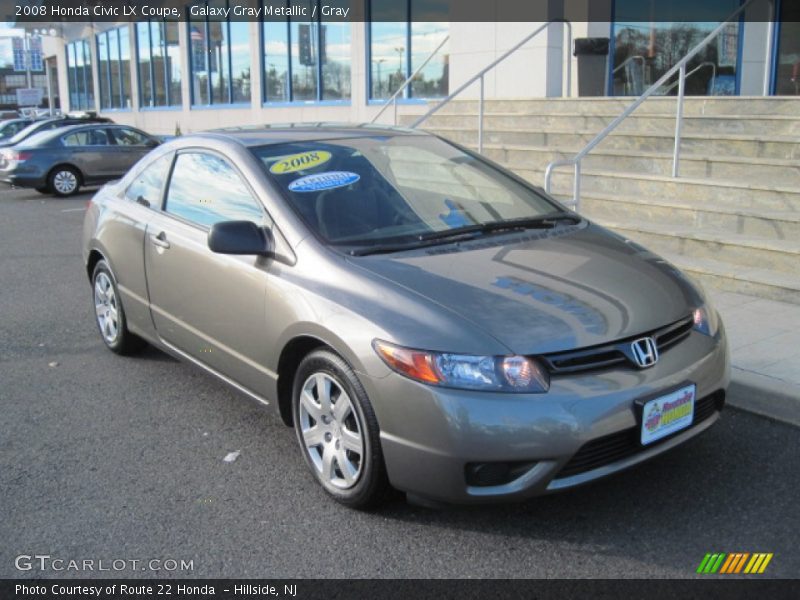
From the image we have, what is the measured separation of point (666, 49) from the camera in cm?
1277

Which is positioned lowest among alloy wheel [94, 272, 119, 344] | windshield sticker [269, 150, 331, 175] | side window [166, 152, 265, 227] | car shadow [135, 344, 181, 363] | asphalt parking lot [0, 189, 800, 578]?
asphalt parking lot [0, 189, 800, 578]

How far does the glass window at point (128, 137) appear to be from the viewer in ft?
58.3

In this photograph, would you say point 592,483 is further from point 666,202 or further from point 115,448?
point 666,202

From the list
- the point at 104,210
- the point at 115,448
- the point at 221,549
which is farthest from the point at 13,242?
the point at 221,549

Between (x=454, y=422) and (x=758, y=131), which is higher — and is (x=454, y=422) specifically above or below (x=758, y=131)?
below

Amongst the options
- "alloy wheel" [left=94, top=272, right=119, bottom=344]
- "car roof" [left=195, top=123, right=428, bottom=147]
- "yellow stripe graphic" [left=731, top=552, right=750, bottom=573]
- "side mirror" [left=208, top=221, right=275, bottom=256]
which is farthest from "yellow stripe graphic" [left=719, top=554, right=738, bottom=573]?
"alloy wheel" [left=94, top=272, right=119, bottom=344]

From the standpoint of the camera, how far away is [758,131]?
8.50 m

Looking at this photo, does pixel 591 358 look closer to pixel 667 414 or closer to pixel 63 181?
pixel 667 414

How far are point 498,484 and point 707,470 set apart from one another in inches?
49.5

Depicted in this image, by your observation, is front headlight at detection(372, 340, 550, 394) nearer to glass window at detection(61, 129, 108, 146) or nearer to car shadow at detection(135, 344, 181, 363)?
car shadow at detection(135, 344, 181, 363)

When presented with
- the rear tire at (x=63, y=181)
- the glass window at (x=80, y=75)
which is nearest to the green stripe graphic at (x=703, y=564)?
the rear tire at (x=63, y=181)

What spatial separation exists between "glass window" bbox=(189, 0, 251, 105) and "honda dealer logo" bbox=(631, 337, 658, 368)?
20.6m

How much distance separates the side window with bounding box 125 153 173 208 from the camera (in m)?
5.01

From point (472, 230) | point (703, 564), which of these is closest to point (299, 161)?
point (472, 230)
